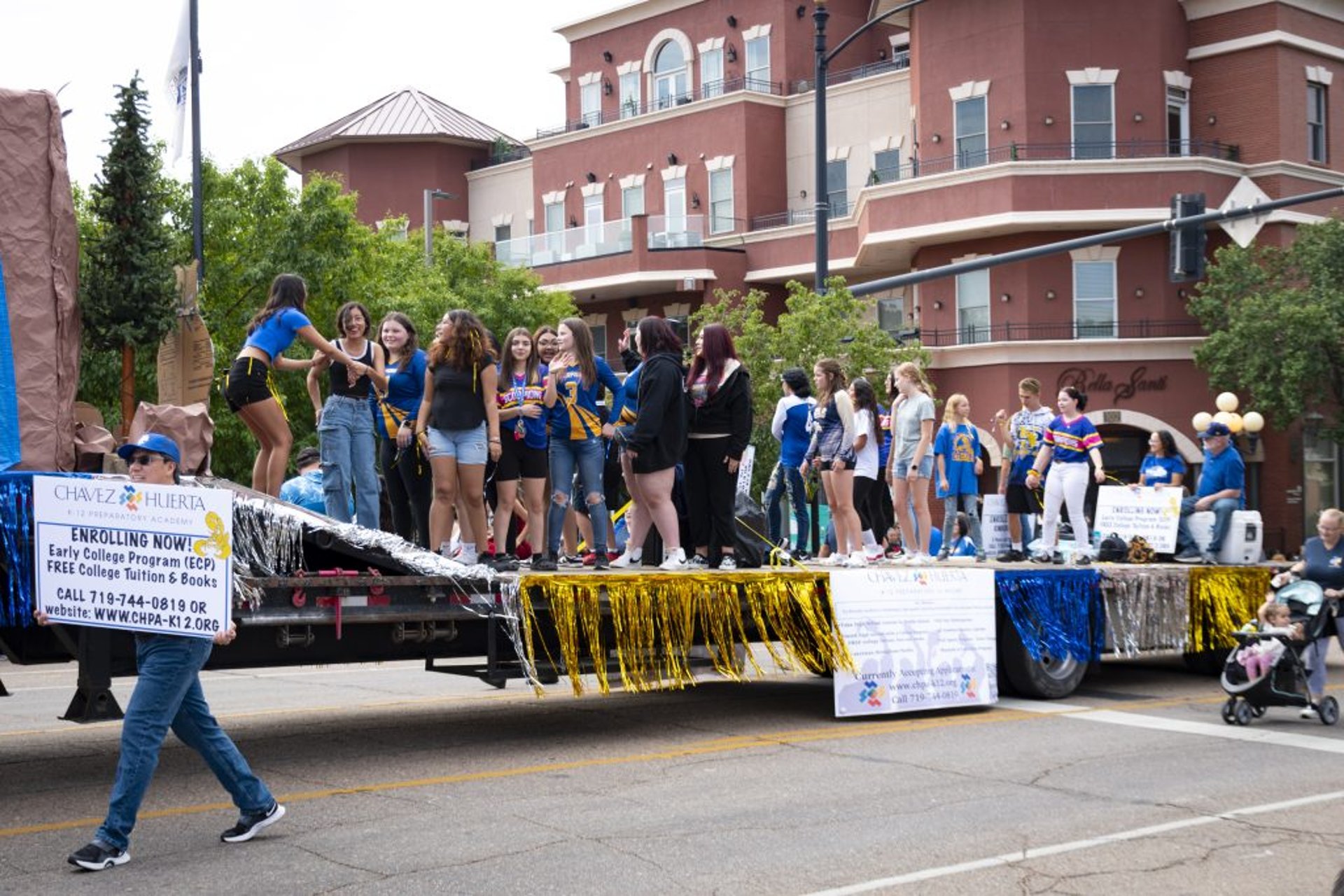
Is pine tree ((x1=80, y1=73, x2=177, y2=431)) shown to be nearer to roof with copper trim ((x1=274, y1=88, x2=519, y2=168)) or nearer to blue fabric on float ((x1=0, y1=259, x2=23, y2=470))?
blue fabric on float ((x1=0, y1=259, x2=23, y2=470))

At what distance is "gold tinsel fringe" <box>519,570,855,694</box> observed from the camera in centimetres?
995

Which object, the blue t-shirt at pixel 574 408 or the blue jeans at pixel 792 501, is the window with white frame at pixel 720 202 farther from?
the blue t-shirt at pixel 574 408

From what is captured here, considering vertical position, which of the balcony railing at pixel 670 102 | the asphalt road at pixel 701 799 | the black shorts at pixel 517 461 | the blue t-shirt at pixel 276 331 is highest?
the balcony railing at pixel 670 102

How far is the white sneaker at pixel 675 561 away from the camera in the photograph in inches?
443

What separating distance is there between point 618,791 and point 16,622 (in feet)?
10.9

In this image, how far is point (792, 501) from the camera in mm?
16156

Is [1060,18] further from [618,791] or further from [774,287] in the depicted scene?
[618,791]

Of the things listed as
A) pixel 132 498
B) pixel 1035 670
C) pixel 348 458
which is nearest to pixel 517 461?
pixel 348 458

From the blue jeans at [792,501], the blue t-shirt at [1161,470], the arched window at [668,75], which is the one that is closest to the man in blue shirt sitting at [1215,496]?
the blue t-shirt at [1161,470]

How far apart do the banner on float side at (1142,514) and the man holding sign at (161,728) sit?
9.72 meters

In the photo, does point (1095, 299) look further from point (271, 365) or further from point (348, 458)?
point (271, 365)

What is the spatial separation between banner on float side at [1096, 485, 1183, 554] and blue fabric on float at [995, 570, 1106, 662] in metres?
1.97

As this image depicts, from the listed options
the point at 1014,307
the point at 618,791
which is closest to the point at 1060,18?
the point at 1014,307

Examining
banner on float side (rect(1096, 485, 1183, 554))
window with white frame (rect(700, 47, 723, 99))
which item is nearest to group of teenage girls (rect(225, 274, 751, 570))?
banner on float side (rect(1096, 485, 1183, 554))
